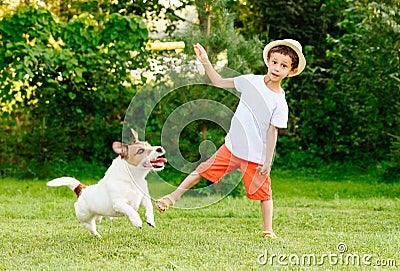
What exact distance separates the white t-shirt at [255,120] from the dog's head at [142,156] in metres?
0.50

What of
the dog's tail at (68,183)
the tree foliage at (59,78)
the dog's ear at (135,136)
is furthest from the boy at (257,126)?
the tree foliage at (59,78)

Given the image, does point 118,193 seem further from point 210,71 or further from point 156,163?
point 210,71

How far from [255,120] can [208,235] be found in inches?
34.6

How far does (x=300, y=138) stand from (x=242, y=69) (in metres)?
3.81

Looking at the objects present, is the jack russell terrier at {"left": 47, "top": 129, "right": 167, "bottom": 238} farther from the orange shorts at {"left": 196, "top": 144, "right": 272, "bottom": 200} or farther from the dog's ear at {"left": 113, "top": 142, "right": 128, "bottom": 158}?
the orange shorts at {"left": 196, "top": 144, "right": 272, "bottom": 200}

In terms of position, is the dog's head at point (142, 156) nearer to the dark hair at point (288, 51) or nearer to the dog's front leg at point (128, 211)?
the dog's front leg at point (128, 211)

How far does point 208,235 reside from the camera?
183 inches

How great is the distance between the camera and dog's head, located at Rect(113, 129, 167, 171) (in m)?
4.34

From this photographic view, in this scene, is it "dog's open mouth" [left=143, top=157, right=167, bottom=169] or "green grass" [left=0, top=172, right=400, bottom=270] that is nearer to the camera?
"green grass" [left=0, top=172, right=400, bottom=270]

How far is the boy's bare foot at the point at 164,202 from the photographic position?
4.42 metres

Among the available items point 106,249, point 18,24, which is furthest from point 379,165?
point 106,249

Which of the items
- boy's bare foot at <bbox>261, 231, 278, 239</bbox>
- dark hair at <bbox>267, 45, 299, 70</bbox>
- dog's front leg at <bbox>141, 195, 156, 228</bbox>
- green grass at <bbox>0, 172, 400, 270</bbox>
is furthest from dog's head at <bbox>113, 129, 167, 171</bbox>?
dark hair at <bbox>267, 45, 299, 70</bbox>

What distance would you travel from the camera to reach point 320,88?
1095 cm

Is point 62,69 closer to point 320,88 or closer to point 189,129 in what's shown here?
point 189,129
